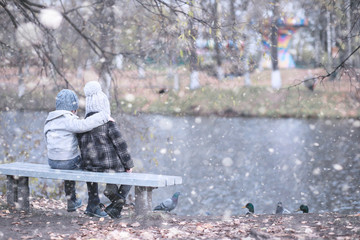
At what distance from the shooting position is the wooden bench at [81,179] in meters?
4.80

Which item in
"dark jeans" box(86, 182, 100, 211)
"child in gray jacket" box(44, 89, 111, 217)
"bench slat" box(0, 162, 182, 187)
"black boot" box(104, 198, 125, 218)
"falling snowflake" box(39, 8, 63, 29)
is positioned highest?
"falling snowflake" box(39, 8, 63, 29)

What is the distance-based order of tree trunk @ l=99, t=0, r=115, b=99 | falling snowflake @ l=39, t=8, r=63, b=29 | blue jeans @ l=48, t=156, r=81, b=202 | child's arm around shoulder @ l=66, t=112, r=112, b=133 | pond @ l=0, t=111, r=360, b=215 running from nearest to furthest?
child's arm around shoulder @ l=66, t=112, r=112, b=133 < blue jeans @ l=48, t=156, r=81, b=202 < falling snowflake @ l=39, t=8, r=63, b=29 < pond @ l=0, t=111, r=360, b=215 < tree trunk @ l=99, t=0, r=115, b=99

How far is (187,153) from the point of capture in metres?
12.9

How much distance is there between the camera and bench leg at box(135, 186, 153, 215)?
16.8ft

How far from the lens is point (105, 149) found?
5.12 m

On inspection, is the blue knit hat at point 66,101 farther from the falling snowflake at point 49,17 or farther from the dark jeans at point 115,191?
the falling snowflake at point 49,17

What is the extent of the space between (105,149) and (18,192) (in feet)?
4.61

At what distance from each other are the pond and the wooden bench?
2396 millimetres

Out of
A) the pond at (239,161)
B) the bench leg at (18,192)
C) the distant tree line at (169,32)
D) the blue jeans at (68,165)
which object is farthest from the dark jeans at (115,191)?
the pond at (239,161)

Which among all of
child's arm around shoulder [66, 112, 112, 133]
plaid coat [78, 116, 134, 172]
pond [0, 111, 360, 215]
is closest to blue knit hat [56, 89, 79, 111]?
child's arm around shoulder [66, 112, 112, 133]

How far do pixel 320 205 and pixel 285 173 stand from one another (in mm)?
2409

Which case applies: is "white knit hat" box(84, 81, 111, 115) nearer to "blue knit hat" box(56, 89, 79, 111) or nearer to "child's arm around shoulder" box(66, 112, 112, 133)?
"child's arm around shoulder" box(66, 112, 112, 133)

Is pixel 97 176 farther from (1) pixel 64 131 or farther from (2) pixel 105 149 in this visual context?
(1) pixel 64 131

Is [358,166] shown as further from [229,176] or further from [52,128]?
[52,128]
